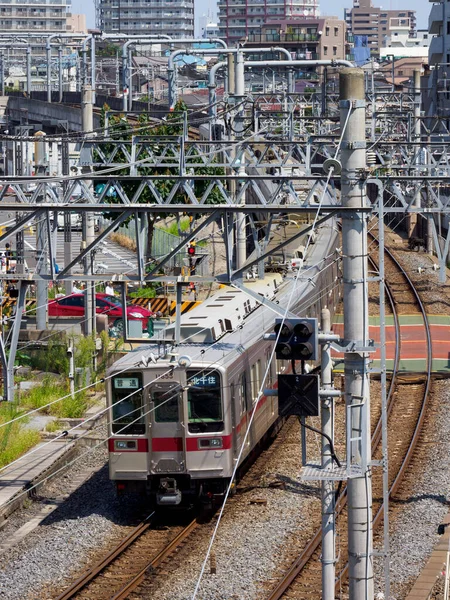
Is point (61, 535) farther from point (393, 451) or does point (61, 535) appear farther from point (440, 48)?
point (440, 48)

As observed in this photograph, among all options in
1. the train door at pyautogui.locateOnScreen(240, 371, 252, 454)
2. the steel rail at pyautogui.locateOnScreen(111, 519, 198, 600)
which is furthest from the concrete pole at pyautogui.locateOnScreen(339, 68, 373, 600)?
the train door at pyautogui.locateOnScreen(240, 371, 252, 454)

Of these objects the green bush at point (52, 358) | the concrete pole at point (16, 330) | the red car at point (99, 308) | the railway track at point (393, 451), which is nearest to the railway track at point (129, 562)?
the railway track at point (393, 451)

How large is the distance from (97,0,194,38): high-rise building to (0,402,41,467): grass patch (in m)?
124

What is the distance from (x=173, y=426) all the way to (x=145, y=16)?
130m

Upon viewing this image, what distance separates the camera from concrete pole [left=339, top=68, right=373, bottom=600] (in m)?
7.65

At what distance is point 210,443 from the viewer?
11.7 m

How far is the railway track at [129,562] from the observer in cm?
992

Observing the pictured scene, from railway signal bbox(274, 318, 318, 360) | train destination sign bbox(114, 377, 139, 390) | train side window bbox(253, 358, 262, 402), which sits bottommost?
train side window bbox(253, 358, 262, 402)

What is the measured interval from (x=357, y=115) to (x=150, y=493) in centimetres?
556

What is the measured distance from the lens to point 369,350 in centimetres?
759

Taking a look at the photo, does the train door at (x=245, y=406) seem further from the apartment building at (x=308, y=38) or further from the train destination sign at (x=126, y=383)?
the apartment building at (x=308, y=38)

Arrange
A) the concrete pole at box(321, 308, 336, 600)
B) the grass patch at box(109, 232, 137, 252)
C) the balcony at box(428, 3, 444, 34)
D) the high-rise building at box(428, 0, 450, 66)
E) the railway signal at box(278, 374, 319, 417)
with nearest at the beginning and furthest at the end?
the railway signal at box(278, 374, 319, 417), the concrete pole at box(321, 308, 336, 600), the grass patch at box(109, 232, 137, 252), the high-rise building at box(428, 0, 450, 66), the balcony at box(428, 3, 444, 34)

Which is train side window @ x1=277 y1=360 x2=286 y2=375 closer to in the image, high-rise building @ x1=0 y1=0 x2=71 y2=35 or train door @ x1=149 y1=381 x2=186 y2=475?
train door @ x1=149 y1=381 x2=186 y2=475

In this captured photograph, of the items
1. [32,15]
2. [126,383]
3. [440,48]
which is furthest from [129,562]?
[32,15]
